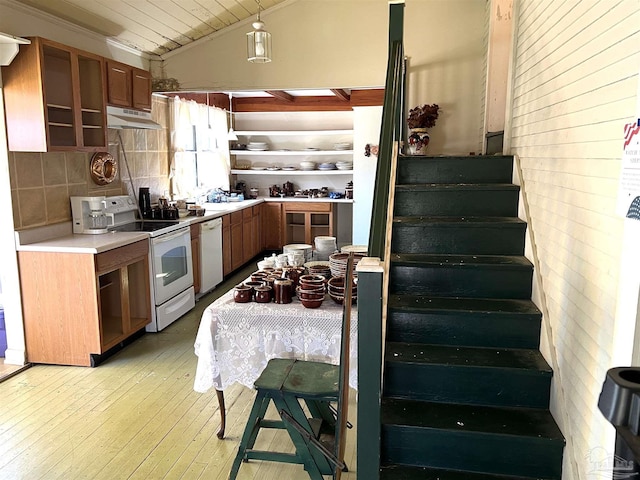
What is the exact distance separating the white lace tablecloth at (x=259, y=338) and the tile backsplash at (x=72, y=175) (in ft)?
6.44

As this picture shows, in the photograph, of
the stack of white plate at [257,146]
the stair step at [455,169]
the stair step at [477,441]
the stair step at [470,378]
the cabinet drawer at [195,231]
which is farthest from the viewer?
the stack of white plate at [257,146]

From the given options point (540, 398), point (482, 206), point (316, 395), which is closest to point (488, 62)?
point (482, 206)

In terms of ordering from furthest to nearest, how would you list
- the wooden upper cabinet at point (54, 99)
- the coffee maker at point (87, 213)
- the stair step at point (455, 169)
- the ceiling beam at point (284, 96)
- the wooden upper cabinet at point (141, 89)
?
the ceiling beam at point (284, 96) < the wooden upper cabinet at point (141, 89) < the coffee maker at point (87, 213) < the wooden upper cabinet at point (54, 99) < the stair step at point (455, 169)

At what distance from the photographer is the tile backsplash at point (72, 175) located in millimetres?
3578

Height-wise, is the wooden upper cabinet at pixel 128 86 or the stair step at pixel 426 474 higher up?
the wooden upper cabinet at pixel 128 86

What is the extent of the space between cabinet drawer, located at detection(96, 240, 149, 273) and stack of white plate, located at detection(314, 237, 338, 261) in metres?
1.55

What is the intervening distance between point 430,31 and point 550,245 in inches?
115

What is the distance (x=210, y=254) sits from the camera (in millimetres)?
5473

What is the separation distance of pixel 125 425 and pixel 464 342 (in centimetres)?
201

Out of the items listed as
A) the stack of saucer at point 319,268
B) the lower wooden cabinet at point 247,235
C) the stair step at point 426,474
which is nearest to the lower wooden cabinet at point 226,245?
the lower wooden cabinet at point 247,235

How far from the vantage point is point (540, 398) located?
2.29m

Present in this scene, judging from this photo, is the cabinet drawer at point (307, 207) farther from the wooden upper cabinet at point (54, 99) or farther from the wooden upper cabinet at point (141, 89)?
the wooden upper cabinet at point (54, 99)

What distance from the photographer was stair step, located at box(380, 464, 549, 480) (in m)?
2.12

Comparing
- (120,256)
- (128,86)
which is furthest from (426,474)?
(128,86)
